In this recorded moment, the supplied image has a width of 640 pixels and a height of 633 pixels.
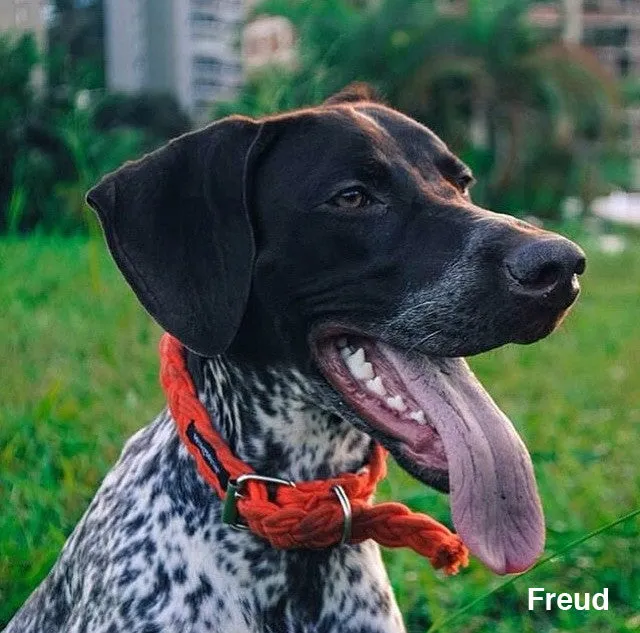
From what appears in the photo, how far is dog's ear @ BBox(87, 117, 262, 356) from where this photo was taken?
7.64 ft

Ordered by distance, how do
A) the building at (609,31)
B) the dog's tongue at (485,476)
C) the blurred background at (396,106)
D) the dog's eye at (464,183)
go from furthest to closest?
1. the building at (609,31)
2. the blurred background at (396,106)
3. the dog's eye at (464,183)
4. the dog's tongue at (485,476)

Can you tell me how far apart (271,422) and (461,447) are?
0.40 meters

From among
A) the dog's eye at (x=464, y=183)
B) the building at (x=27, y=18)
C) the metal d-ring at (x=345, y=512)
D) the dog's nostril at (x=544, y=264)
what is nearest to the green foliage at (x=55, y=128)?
the building at (x=27, y=18)

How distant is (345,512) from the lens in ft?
7.54

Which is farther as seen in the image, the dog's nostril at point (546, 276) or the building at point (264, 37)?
the building at point (264, 37)

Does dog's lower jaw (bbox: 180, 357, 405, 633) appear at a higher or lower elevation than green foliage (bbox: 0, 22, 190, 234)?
higher

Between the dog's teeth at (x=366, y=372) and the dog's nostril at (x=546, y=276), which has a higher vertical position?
the dog's nostril at (x=546, y=276)

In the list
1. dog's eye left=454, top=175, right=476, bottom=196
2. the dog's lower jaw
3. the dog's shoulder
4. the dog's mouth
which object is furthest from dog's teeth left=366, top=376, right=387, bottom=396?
dog's eye left=454, top=175, right=476, bottom=196

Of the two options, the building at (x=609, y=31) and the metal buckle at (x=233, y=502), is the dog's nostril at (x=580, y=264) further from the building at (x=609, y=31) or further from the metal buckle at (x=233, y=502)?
the building at (x=609, y=31)

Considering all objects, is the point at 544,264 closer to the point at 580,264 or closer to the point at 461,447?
the point at 580,264

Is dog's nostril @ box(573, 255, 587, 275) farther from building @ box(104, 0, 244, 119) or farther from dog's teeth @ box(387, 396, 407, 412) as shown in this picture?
building @ box(104, 0, 244, 119)

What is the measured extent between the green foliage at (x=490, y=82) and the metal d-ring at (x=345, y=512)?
538 inches

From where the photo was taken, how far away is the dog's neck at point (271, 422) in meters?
2.39

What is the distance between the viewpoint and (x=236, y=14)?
58.7 ft
